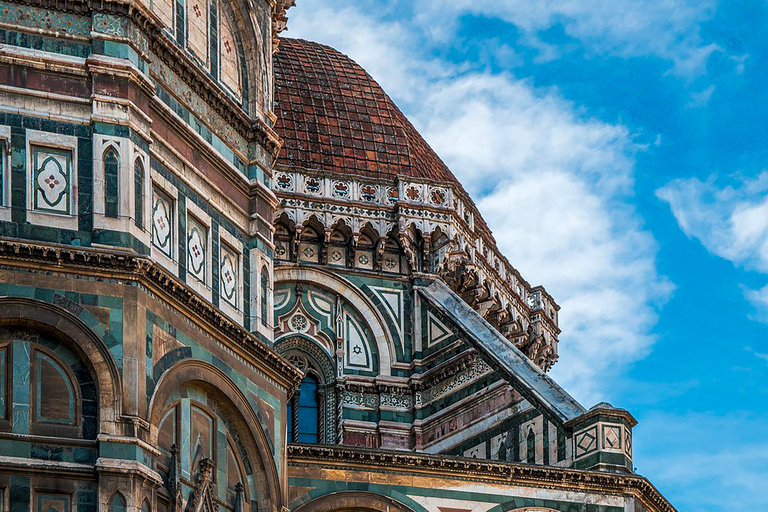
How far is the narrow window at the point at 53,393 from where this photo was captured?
A: 29.3m

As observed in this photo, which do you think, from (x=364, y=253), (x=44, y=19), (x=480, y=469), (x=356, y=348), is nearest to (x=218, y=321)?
(x=44, y=19)

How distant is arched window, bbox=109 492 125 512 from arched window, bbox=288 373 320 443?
16157 mm

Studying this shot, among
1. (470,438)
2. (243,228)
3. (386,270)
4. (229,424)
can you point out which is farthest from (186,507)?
(386,270)

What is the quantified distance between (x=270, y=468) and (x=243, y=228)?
4.26 metres

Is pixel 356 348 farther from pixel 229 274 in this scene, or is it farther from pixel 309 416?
pixel 229 274

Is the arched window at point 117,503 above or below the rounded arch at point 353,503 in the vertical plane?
below

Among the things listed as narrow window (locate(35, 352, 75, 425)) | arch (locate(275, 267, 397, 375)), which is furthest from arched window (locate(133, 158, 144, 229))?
arch (locate(275, 267, 397, 375))

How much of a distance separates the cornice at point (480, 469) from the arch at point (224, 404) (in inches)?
77.4

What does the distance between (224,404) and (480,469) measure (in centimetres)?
674

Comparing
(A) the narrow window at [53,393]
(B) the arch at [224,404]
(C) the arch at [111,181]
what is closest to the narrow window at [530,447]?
(B) the arch at [224,404]

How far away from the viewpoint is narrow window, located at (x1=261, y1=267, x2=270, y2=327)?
114 ft

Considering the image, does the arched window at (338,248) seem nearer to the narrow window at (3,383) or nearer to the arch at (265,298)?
the arch at (265,298)

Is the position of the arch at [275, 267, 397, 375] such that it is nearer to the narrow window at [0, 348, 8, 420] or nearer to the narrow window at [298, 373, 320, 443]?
the narrow window at [298, 373, 320, 443]

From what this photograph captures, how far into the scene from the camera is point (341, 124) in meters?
50.6
